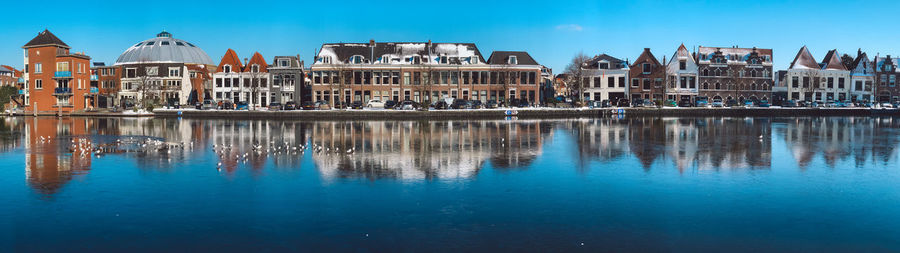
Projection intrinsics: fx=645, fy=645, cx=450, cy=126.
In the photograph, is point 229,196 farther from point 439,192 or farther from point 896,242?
point 896,242

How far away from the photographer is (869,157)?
25.6 metres

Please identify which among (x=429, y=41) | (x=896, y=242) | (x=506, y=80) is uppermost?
(x=429, y=41)

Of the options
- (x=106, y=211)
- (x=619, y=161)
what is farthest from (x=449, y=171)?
(x=106, y=211)

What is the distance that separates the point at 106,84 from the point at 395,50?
52.2 m

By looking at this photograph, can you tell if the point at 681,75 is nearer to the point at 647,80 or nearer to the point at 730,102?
the point at 647,80

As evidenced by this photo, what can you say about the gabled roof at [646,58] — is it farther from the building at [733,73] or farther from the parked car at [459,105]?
the parked car at [459,105]

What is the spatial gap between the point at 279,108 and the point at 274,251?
6137 cm

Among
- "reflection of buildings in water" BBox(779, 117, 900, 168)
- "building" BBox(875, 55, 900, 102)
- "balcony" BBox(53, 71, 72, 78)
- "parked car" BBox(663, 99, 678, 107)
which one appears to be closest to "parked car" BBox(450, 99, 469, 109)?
"parked car" BBox(663, 99, 678, 107)

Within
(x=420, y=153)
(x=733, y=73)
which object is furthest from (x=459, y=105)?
(x=733, y=73)

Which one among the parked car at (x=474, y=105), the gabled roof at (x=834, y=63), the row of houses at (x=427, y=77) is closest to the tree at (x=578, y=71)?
the row of houses at (x=427, y=77)

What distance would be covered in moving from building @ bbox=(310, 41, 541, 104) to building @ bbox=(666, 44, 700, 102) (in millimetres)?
20720

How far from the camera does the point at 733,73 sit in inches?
3565

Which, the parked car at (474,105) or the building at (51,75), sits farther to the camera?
the building at (51,75)

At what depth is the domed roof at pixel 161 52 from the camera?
114m
